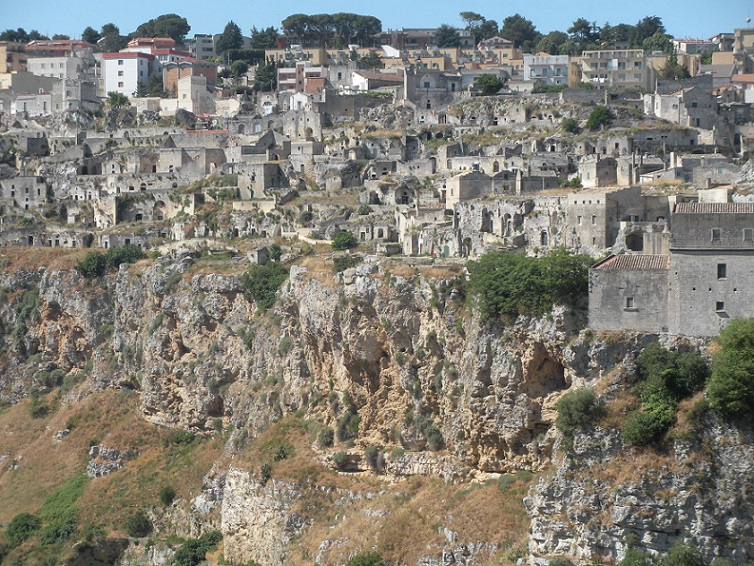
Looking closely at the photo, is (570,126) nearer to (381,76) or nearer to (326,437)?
(381,76)

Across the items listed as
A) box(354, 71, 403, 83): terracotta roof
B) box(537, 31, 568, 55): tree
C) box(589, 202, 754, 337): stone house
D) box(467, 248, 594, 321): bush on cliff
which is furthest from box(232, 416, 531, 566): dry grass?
box(537, 31, 568, 55): tree

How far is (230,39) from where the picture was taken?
11950 centimetres

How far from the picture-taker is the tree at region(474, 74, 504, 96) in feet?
283

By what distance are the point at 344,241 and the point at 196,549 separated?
15.0 metres

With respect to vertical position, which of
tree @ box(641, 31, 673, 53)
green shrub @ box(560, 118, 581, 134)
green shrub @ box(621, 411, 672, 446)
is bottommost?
green shrub @ box(621, 411, 672, 446)

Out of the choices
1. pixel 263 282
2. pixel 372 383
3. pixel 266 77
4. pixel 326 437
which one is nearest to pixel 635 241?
pixel 372 383

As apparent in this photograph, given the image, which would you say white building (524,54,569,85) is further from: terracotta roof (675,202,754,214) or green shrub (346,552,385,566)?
terracotta roof (675,202,754,214)

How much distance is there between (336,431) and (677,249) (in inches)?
672

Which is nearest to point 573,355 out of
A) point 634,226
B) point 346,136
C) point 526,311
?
point 526,311

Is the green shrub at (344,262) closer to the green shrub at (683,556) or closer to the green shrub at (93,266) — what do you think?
the green shrub at (93,266)

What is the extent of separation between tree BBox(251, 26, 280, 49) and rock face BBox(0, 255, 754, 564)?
160ft

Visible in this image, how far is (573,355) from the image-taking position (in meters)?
44.6

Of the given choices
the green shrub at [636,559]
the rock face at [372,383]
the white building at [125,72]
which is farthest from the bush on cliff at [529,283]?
the white building at [125,72]

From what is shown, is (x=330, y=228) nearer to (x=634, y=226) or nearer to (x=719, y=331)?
(x=634, y=226)
